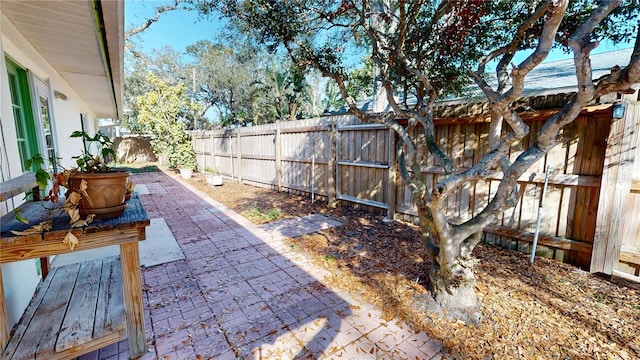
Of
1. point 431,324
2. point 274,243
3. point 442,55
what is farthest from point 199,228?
point 442,55

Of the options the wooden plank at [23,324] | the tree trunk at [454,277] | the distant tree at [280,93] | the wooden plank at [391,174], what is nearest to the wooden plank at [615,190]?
the tree trunk at [454,277]

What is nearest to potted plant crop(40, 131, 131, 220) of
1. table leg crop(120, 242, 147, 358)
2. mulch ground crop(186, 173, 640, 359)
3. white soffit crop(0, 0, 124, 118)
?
table leg crop(120, 242, 147, 358)

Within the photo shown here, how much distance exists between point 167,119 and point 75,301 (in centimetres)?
1202

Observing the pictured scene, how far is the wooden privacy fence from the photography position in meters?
3.25

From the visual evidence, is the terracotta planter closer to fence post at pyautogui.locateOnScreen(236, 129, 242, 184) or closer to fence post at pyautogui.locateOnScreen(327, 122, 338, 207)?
fence post at pyautogui.locateOnScreen(327, 122, 338, 207)

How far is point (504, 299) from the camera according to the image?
2.70 m

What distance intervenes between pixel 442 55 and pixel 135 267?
4.05 metres

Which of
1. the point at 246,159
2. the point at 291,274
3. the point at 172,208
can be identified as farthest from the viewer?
the point at 246,159

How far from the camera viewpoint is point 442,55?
373 centimetres

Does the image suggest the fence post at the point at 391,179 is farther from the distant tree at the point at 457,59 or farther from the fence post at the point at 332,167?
the fence post at the point at 332,167

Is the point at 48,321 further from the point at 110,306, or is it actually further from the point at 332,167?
the point at 332,167

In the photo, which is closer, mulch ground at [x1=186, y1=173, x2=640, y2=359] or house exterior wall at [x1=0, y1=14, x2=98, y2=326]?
house exterior wall at [x1=0, y1=14, x2=98, y2=326]

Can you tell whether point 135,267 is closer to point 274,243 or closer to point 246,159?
point 274,243

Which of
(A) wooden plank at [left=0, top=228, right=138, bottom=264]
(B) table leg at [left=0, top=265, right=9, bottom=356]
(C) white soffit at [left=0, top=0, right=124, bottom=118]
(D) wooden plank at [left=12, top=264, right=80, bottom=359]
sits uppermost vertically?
(C) white soffit at [left=0, top=0, right=124, bottom=118]
